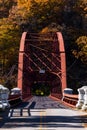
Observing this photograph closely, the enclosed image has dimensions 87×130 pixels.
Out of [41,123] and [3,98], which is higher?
[41,123]

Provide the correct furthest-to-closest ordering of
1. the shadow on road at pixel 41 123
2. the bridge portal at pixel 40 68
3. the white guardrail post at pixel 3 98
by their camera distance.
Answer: the bridge portal at pixel 40 68
the white guardrail post at pixel 3 98
the shadow on road at pixel 41 123

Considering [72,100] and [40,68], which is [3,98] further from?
[40,68]

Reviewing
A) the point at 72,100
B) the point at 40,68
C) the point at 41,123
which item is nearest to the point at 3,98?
the point at 41,123

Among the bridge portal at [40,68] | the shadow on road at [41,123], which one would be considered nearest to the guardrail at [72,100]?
the shadow on road at [41,123]

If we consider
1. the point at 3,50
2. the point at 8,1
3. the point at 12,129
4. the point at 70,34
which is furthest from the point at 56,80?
the point at 12,129

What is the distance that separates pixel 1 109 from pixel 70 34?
7944cm

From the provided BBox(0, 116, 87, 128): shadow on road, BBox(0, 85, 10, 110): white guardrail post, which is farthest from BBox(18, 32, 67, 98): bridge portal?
BBox(0, 116, 87, 128): shadow on road

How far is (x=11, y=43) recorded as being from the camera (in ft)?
318

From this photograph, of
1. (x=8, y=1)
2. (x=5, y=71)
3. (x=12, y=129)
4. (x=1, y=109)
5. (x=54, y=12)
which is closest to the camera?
(x=12, y=129)

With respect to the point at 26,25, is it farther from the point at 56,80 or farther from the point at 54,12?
the point at 56,80

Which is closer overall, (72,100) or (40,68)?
(72,100)

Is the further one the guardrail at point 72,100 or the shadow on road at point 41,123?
the guardrail at point 72,100

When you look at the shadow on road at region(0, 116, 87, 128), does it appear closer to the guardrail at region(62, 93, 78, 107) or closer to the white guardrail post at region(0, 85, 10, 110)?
the white guardrail post at region(0, 85, 10, 110)

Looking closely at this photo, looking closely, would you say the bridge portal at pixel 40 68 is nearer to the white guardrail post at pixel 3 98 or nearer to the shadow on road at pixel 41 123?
the white guardrail post at pixel 3 98
